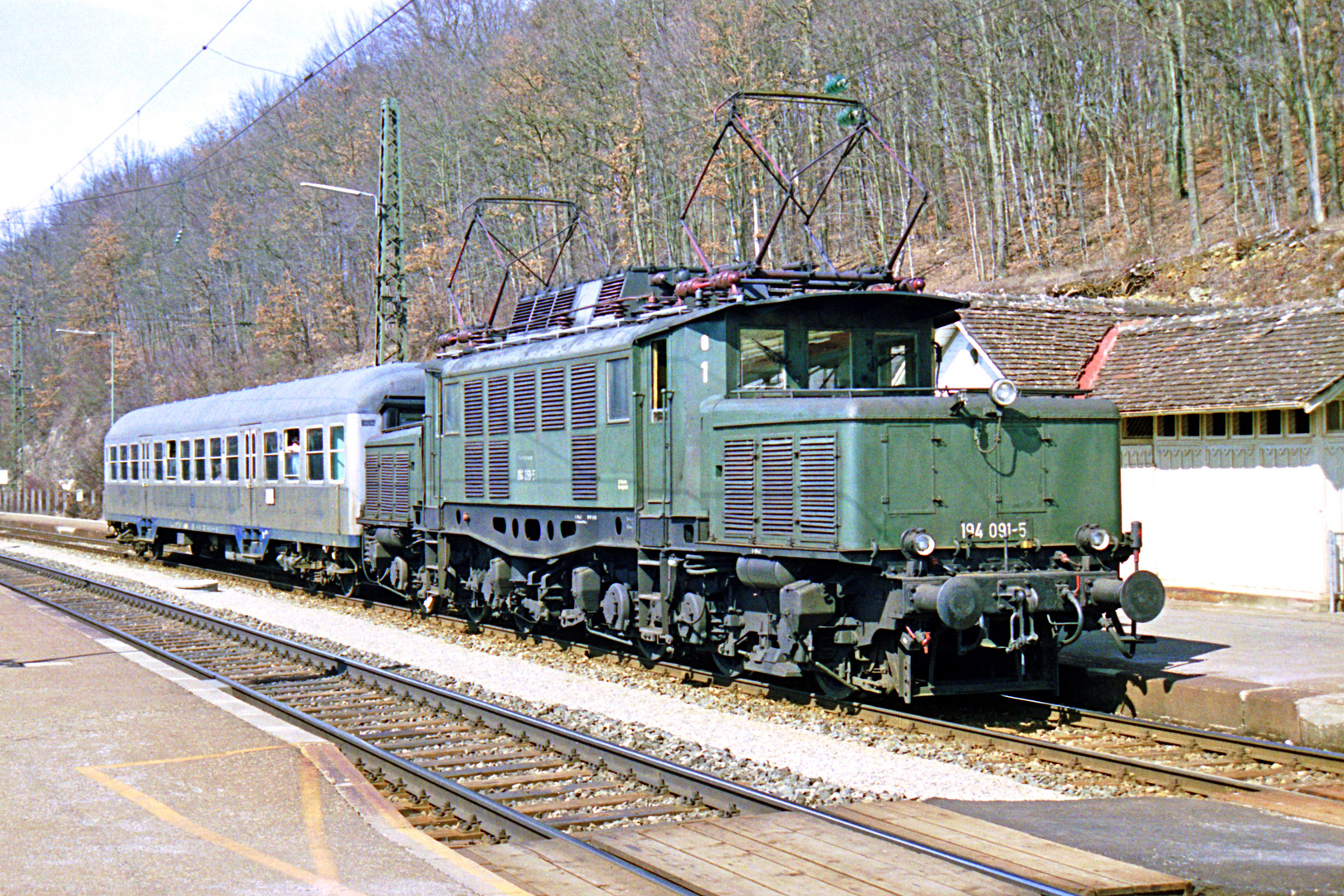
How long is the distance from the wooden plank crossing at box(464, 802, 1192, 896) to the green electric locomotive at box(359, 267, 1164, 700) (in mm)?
2837

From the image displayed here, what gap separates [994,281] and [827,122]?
342 inches

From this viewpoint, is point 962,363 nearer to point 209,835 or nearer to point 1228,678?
point 1228,678

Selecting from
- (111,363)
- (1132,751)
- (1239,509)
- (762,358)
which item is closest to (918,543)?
(1132,751)

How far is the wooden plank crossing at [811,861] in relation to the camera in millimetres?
5828

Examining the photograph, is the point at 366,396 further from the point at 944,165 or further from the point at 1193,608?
the point at 944,165

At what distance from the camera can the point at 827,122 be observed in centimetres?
4191

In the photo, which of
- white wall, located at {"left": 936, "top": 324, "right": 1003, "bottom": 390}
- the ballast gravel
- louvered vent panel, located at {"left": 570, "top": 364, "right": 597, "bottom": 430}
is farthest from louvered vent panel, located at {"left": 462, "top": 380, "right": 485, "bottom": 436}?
white wall, located at {"left": 936, "top": 324, "right": 1003, "bottom": 390}

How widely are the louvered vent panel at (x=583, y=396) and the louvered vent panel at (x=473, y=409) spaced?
88.0 inches

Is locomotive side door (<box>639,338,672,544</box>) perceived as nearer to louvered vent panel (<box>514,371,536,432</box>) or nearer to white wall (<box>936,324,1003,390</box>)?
louvered vent panel (<box>514,371,536,432</box>)

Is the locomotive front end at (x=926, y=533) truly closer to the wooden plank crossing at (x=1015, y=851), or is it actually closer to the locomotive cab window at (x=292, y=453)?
the wooden plank crossing at (x=1015, y=851)

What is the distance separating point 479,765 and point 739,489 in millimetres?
3367

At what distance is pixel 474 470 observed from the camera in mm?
15547

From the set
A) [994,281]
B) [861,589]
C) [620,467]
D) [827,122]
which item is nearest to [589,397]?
[620,467]

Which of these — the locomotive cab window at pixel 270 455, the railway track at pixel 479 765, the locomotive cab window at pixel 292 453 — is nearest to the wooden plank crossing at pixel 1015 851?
the railway track at pixel 479 765
